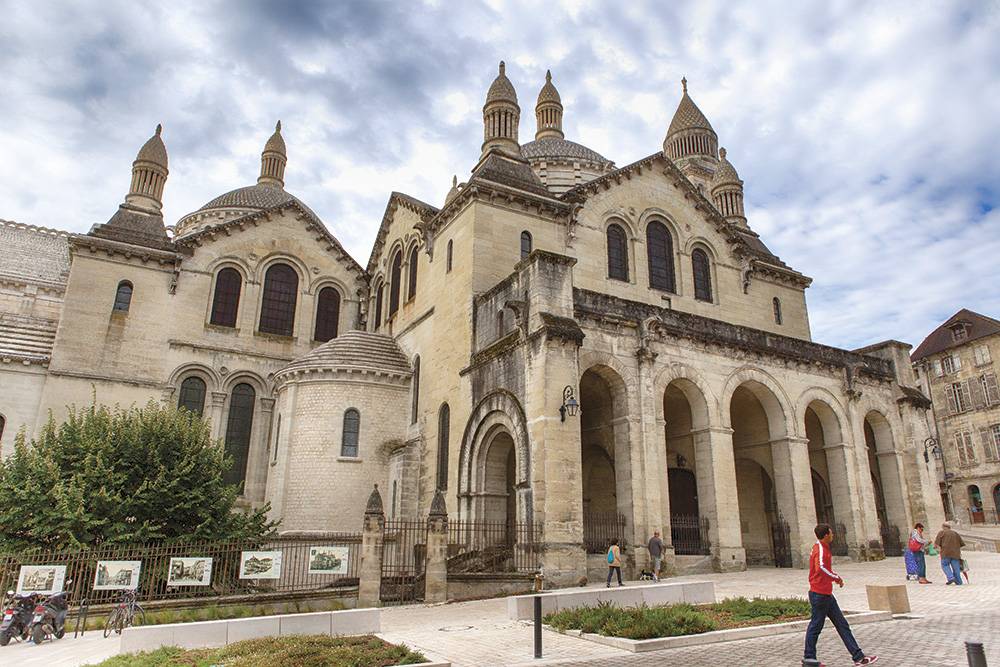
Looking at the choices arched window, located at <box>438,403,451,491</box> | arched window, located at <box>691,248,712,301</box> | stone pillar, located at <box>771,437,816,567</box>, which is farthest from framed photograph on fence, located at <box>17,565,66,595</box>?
arched window, located at <box>691,248,712,301</box>

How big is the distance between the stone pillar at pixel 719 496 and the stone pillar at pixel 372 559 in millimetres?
10652

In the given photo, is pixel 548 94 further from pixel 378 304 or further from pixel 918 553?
pixel 918 553

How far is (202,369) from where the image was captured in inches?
1144

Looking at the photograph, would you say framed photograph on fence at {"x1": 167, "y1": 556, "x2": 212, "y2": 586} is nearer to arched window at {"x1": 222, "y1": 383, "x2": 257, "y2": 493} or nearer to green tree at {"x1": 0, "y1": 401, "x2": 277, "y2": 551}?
green tree at {"x1": 0, "y1": 401, "x2": 277, "y2": 551}

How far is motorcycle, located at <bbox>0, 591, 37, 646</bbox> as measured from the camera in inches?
479

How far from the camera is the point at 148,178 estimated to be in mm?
32562

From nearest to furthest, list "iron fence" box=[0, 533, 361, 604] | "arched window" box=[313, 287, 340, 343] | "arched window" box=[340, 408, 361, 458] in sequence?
"iron fence" box=[0, 533, 361, 604] < "arched window" box=[340, 408, 361, 458] < "arched window" box=[313, 287, 340, 343]

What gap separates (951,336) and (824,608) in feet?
179

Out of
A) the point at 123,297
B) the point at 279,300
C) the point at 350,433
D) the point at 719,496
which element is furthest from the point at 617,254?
the point at 123,297

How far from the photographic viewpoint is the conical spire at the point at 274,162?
43.9m

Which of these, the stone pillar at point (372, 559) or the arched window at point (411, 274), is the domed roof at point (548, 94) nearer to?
the arched window at point (411, 274)

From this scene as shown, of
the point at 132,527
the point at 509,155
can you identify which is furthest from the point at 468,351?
the point at 132,527

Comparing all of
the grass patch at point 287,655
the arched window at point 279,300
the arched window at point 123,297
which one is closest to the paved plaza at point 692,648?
the grass patch at point 287,655

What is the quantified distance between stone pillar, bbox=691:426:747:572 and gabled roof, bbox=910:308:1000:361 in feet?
128
